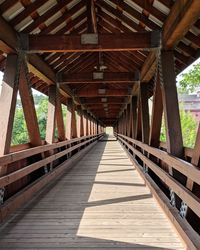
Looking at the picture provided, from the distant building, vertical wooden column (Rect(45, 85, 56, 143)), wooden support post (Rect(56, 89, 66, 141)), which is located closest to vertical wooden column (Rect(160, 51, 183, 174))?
vertical wooden column (Rect(45, 85, 56, 143))

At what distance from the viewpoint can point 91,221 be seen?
3447 millimetres

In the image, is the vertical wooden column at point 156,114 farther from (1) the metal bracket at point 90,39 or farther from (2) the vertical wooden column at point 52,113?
(2) the vertical wooden column at point 52,113

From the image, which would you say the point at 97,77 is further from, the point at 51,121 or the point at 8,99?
the point at 8,99

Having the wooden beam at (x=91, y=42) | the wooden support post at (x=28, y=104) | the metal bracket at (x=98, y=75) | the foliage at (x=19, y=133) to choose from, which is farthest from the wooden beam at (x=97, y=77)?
the foliage at (x=19, y=133)

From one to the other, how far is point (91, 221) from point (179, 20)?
2.61m

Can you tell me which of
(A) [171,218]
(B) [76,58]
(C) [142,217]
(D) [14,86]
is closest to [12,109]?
(D) [14,86]

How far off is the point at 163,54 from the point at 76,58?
14.0 ft

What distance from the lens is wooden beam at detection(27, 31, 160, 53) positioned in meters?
5.01

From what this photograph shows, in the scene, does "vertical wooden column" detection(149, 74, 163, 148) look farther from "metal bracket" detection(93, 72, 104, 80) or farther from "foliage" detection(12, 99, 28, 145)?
"foliage" detection(12, 99, 28, 145)

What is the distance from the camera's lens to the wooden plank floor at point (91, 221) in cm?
282

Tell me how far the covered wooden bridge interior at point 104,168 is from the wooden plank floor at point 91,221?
0.01 metres

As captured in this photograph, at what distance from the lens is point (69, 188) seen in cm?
538

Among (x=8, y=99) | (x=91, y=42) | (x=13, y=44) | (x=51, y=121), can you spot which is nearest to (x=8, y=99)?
(x=8, y=99)

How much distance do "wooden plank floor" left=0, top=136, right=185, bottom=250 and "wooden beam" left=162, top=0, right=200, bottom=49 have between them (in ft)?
7.65
